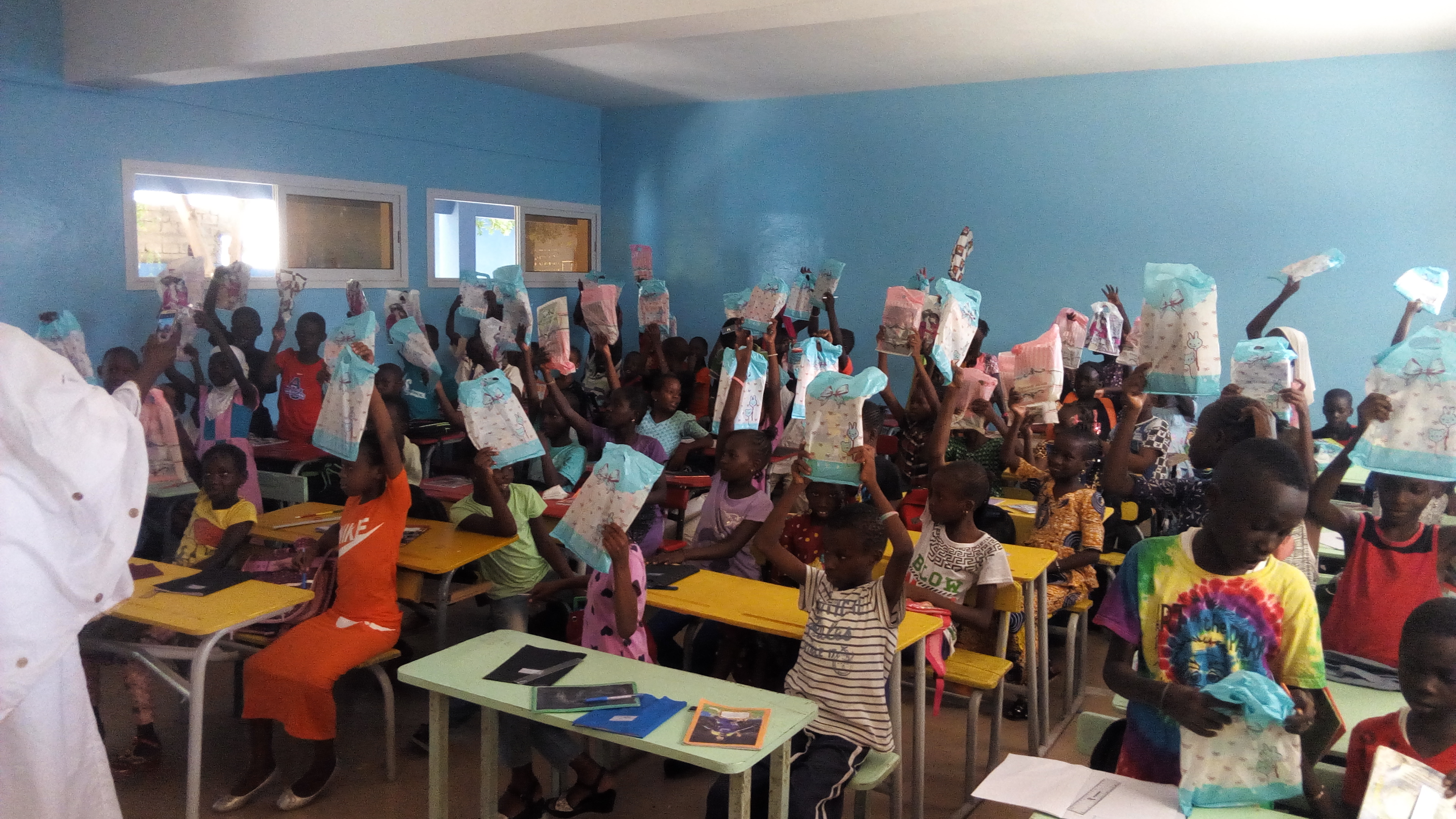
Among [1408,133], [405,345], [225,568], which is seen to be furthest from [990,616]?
[1408,133]

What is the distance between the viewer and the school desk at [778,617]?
270 cm

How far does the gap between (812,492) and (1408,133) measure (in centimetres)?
494

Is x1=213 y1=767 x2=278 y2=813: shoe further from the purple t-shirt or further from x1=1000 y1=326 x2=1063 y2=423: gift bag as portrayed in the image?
x1=1000 y1=326 x2=1063 y2=423: gift bag

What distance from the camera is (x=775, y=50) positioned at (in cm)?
641

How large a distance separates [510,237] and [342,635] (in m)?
5.55

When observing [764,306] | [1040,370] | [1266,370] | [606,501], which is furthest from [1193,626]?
[764,306]

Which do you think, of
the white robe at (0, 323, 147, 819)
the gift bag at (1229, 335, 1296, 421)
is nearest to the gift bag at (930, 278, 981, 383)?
the gift bag at (1229, 335, 1296, 421)

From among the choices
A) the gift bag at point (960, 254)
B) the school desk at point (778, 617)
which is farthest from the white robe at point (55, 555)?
the gift bag at point (960, 254)

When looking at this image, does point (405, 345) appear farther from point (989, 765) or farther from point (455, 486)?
point (989, 765)

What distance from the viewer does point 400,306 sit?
6.48m

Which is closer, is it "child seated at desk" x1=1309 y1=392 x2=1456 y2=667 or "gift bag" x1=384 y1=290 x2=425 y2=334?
"child seated at desk" x1=1309 y1=392 x2=1456 y2=667

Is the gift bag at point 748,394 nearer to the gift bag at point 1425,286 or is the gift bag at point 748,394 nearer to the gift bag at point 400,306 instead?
the gift bag at point 1425,286

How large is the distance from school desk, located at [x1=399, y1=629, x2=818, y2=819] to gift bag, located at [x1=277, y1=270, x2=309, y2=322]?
160 inches

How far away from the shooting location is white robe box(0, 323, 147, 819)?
6.31ft
